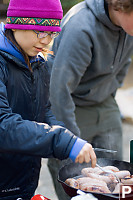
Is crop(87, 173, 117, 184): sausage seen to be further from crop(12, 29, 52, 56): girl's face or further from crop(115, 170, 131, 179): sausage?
crop(12, 29, 52, 56): girl's face

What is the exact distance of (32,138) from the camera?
66.3 inches

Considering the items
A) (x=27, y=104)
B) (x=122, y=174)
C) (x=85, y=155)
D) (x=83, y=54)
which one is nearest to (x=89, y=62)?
(x=83, y=54)

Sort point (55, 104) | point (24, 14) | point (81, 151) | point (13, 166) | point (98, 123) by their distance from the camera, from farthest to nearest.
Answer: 1. point (98, 123)
2. point (55, 104)
3. point (13, 166)
4. point (24, 14)
5. point (81, 151)

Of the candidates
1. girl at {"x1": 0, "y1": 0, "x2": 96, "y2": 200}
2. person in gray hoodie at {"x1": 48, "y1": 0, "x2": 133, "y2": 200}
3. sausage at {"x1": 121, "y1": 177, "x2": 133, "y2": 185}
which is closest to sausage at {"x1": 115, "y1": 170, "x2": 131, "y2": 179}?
sausage at {"x1": 121, "y1": 177, "x2": 133, "y2": 185}

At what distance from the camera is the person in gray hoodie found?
280 centimetres

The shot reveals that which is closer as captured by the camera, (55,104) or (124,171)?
(124,171)

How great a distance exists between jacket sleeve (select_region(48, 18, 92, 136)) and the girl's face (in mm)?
810

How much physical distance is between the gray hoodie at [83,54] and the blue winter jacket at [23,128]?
1.77ft

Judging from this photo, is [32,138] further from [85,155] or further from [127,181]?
[127,181]

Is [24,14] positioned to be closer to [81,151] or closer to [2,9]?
[2,9]

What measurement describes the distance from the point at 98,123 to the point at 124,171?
1.42m

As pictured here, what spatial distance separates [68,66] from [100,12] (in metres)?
0.49

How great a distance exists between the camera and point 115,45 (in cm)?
304

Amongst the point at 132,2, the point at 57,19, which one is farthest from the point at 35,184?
the point at 132,2
